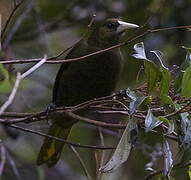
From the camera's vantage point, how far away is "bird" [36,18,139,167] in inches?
112

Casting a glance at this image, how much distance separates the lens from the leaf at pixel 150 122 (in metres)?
1.79

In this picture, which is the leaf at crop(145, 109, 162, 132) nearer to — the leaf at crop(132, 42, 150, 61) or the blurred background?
the leaf at crop(132, 42, 150, 61)

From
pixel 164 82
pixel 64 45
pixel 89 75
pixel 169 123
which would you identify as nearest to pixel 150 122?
pixel 169 123

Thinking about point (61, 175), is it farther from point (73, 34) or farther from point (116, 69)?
point (116, 69)

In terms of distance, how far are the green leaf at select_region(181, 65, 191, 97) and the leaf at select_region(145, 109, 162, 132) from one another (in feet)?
0.45

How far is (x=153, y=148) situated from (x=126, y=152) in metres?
1.03

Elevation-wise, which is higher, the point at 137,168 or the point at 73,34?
the point at 73,34

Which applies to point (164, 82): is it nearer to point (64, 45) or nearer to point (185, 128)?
point (185, 128)

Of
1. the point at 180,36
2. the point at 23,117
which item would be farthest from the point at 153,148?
the point at 180,36

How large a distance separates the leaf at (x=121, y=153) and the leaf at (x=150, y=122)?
11 cm

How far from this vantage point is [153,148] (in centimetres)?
291

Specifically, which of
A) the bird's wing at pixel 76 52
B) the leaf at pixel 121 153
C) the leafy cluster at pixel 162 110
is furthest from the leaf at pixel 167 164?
the bird's wing at pixel 76 52

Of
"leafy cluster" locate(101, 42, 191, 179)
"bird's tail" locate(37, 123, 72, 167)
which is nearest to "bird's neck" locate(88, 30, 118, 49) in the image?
"bird's tail" locate(37, 123, 72, 167)

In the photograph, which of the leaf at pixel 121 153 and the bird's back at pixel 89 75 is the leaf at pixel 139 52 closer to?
the leaf at pixel 121 153
